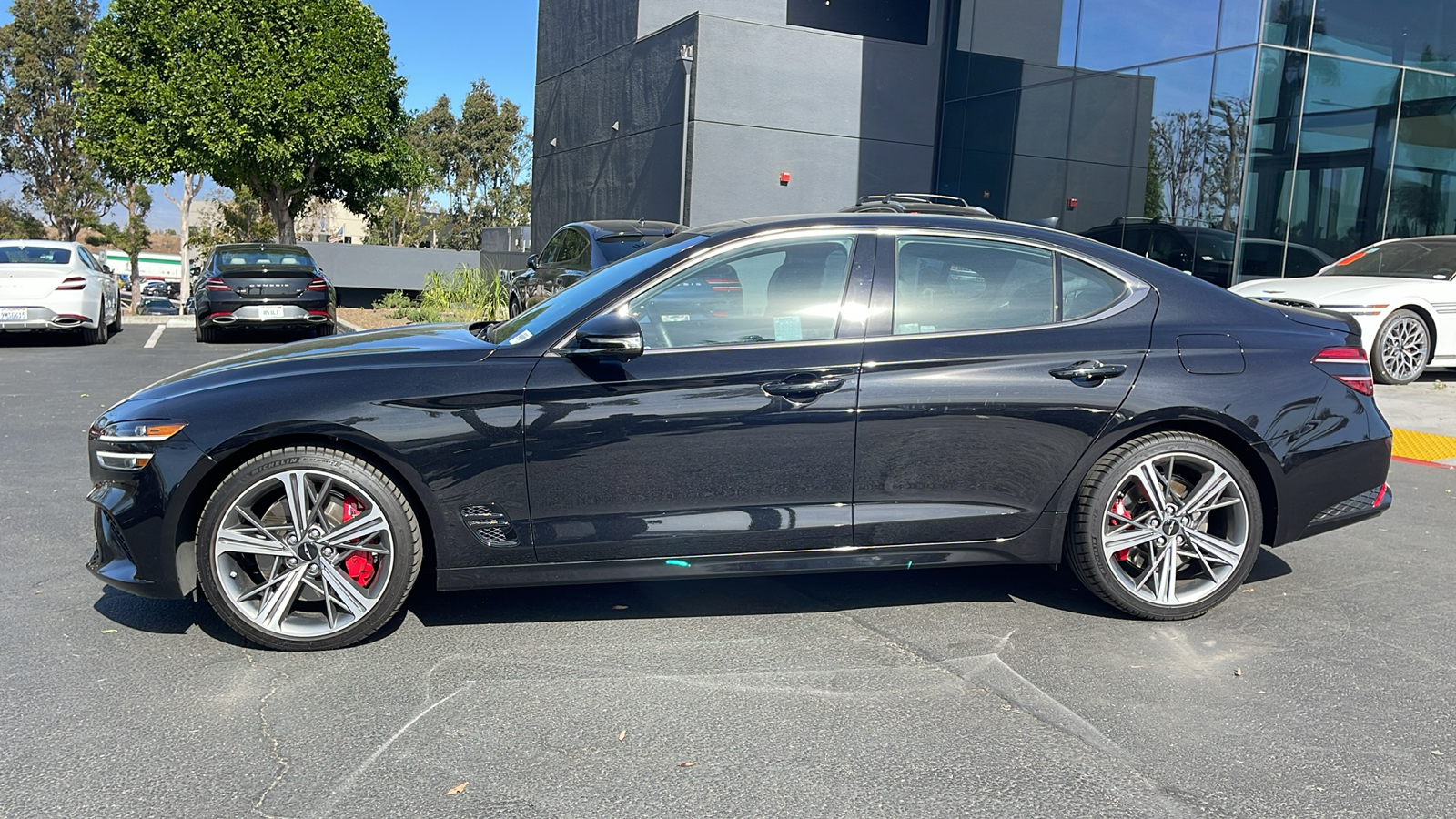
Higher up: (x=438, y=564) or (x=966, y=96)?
(x=966, y=96)

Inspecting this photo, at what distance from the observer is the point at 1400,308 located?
11.7 m

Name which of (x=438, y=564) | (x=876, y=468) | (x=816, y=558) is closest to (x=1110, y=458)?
(x=876, y=468)

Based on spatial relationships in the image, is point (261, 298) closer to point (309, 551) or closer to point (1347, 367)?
point (309, 551)

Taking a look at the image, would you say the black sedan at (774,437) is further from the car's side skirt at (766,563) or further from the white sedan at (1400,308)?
the white sedan at (1400,308)

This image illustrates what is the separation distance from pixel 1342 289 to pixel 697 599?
988 centimetres

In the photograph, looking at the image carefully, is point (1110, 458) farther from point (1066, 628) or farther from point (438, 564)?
point (438, 564)

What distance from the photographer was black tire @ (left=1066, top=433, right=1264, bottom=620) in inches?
173

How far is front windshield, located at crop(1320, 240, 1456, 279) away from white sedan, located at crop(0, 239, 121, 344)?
15.3 metres

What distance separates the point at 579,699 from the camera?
11.9 feet

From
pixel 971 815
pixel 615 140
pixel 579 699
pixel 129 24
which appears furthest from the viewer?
pixel 129 24

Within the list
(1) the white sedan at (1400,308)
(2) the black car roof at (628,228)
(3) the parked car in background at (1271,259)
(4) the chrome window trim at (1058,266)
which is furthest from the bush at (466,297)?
(4) the chrome window trim at (1058,266)

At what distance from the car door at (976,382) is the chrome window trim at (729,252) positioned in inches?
4.7

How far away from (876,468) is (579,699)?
138 cm

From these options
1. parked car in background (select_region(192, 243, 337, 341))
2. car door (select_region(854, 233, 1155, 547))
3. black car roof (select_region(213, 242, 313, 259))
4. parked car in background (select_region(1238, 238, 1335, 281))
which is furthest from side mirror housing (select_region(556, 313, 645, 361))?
parked car in background (select_region(1238, 238, 1335, 281))
